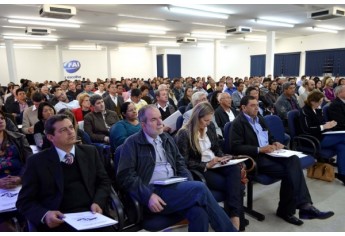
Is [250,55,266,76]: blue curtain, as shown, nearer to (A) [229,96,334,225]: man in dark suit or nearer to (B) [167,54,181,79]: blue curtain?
(B) [167,54,181,79]: blue curtain

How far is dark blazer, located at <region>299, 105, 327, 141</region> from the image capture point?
3.60m

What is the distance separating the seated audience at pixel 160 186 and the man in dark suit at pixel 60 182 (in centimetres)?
22

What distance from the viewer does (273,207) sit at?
118 inches

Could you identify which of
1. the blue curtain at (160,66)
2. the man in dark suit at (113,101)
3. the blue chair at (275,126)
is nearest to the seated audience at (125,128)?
the blue chair at (275,126)

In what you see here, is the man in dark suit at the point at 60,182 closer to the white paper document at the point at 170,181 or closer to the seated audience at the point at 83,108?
the white paper document at the point at 170,181

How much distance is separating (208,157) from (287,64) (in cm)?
1317

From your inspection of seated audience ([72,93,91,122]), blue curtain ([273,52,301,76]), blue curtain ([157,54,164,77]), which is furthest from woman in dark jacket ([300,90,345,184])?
blue curtain ([157,54,164,77])

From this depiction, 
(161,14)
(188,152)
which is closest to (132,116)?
(188,152)

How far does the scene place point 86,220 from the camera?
5.35ft

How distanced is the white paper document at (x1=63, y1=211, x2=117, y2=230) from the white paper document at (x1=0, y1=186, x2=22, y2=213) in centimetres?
42

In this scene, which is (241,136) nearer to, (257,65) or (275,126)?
(275,126)

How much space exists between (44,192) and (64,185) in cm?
12

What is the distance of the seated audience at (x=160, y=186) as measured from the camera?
1933 millimetres

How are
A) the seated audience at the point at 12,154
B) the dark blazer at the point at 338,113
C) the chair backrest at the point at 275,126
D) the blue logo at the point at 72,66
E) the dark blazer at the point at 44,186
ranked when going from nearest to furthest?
the dark blazer at the point at 44,186 → the seated audience at the point at 12,154 → the chair backrest at the point at 275,126 → the dark blazer at the point at 338,113 → the blue logo at the point at 72,66
